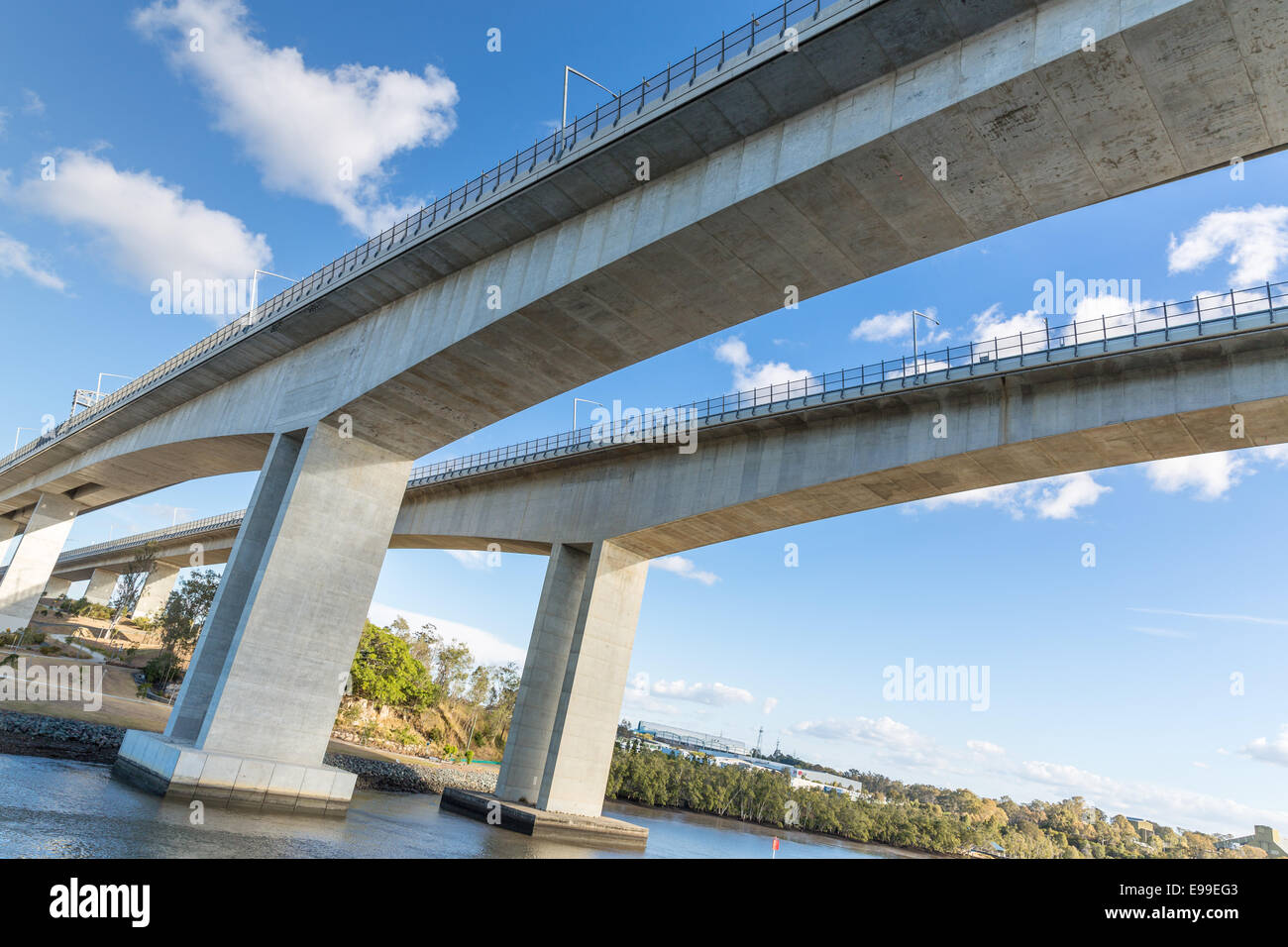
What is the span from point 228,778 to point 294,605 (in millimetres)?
4574

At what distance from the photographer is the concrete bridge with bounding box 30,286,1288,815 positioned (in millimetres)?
20203

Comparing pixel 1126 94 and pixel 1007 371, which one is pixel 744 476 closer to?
pixel 1007 371

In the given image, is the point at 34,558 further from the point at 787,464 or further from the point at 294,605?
the point at 787,464

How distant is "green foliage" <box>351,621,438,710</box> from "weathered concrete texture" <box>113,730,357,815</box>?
3652 cm

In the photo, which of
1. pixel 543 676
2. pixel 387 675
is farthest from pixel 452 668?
pixel 543 676

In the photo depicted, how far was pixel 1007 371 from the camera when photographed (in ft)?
72.5

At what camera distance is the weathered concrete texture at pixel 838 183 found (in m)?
10.9

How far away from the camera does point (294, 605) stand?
22203 millimetres

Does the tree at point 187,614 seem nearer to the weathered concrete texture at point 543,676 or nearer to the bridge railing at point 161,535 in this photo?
the bridge railing at point 161,535

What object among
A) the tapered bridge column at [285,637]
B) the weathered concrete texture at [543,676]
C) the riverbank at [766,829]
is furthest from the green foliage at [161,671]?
the tapered bridge column at [285,637]

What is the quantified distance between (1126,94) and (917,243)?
3.91m

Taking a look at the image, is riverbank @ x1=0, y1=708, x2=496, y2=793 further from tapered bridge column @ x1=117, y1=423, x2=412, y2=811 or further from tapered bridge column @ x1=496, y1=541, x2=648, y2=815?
tapered bridge column @ x1=496, y1=541, x2=648, y2=815

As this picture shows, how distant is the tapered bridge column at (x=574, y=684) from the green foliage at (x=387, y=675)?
2812 centimetres
